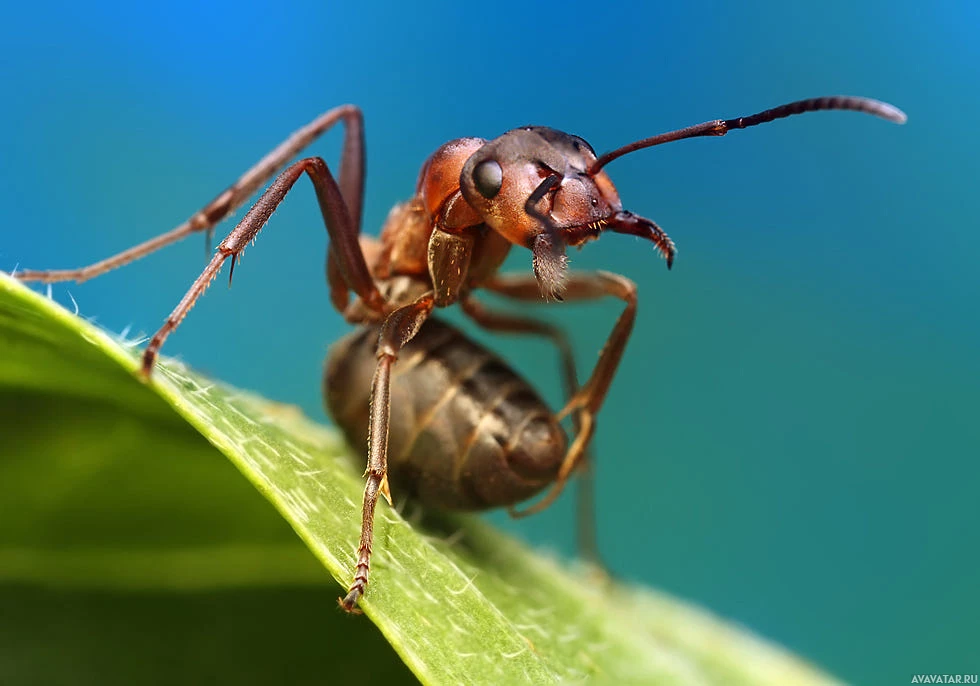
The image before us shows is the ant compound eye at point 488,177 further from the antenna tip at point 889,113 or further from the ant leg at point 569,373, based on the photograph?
the antenna tip at point 889,113

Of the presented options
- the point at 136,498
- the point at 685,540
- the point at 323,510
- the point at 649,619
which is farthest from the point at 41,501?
the point at 685,540

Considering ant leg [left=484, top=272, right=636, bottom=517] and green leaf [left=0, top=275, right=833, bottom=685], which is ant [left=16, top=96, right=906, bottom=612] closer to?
ant leg [left=484, top=272, right=636, bottom=517]

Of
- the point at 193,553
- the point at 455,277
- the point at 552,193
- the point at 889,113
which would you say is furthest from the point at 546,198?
the point at 193,553

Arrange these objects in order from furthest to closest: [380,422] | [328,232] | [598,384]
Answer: [598,384] < [328,232] < [380,422]

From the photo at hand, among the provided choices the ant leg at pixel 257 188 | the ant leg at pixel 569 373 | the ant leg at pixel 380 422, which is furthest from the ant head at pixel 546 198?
the ant leg at pixel 569 373

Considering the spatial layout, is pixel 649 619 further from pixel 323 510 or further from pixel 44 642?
pixel 44 642

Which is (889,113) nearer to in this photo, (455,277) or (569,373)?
(455,277)

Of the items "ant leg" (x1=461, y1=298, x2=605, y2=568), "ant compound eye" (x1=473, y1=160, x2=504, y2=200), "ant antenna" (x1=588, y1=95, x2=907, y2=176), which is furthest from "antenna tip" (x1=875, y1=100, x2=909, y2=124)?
"ant leg" (x1=461, y1=298, x2=605, y2=568)
